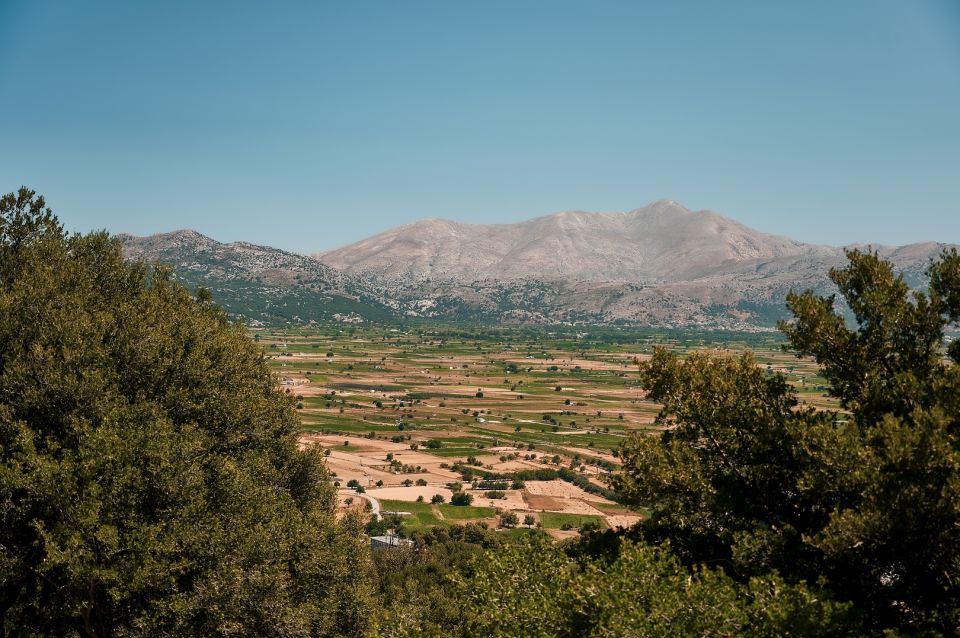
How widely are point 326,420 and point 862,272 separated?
550 feet

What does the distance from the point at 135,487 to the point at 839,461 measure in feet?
81.3

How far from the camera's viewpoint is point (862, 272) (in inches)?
992

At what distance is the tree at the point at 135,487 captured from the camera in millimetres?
24891

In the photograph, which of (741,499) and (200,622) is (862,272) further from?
(200,622)

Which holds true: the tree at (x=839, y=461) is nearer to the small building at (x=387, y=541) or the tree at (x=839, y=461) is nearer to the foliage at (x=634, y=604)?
the foliage at (x=634, y=604)

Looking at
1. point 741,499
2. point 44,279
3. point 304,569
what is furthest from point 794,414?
point 44,279

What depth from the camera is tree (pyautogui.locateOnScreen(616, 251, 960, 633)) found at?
18.1 m

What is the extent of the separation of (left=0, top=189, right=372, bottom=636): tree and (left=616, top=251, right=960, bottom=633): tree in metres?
16.3

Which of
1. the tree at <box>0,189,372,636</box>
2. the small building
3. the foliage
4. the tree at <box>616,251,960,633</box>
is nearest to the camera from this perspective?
the foliage

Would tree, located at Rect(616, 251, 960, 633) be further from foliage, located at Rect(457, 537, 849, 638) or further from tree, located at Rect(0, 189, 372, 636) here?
tree, located at Rect(0, 189, 372, 636)

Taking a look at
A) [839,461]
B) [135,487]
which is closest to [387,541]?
[135,487]

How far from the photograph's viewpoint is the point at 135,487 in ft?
87.2

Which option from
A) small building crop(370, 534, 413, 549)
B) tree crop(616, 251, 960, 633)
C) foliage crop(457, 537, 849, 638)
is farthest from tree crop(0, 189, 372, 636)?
small building crop(370, 534, 413, 549)

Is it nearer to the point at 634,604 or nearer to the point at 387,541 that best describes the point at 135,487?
the point at 634,604
